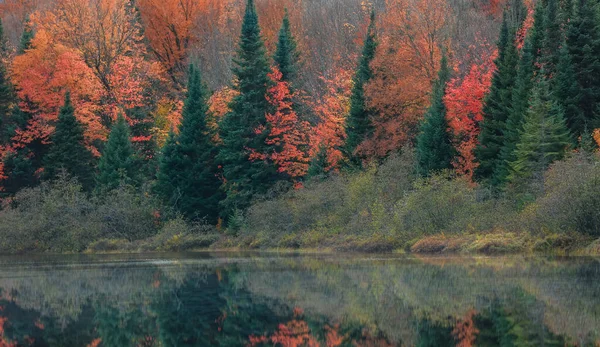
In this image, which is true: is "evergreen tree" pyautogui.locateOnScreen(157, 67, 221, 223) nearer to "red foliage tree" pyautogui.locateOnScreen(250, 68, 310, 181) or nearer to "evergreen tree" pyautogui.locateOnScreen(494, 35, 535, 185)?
"red foliage tree" pyautogui.locateOnScreen(250, 68, 310, 181)

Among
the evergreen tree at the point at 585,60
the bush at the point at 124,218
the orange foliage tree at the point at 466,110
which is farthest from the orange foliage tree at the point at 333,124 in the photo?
the evergreen tree at the point at 585,60

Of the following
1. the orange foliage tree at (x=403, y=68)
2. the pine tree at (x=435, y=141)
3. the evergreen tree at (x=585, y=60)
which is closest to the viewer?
the evergreen tree at (x=585, y=60)

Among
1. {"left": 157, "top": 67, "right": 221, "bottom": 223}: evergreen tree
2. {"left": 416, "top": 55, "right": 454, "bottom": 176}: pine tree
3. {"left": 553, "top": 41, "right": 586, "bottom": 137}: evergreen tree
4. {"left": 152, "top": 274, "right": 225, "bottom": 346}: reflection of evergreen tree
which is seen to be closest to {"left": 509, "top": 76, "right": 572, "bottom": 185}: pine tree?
{"left": 553, "top": 41, "right": 586, "bottom": 137}: evergreen tree

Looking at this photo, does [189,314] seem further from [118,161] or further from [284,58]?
[284,58]

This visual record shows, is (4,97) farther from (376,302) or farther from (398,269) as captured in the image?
(376,302)

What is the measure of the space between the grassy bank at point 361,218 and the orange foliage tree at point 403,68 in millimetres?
7604

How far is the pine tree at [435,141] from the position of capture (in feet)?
179

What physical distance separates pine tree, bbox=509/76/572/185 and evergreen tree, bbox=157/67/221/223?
2254 cm

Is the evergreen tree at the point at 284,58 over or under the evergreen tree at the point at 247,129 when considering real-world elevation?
over

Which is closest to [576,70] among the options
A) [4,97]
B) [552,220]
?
[552,220]

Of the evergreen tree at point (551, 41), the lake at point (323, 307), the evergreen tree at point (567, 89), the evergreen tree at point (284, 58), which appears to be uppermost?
the evergreen tree at point (284, 58)

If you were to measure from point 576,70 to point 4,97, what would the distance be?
43.6 meters

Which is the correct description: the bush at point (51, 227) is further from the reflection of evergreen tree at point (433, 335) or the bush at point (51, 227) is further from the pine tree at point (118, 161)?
the reflection of evergreen tree at point (433, 335)

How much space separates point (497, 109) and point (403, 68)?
10.4m
